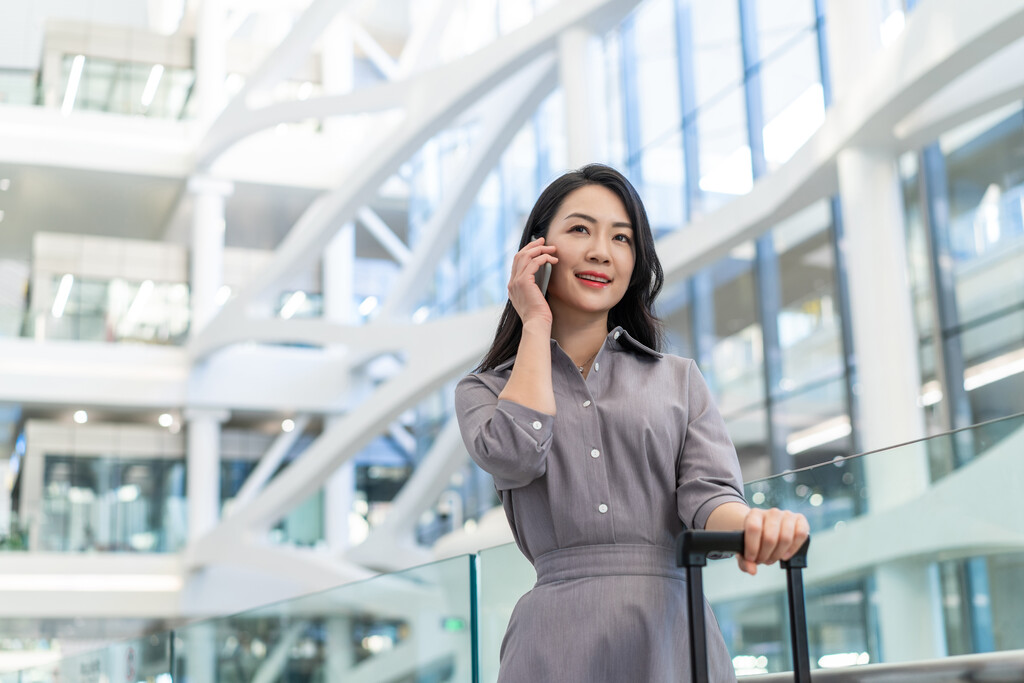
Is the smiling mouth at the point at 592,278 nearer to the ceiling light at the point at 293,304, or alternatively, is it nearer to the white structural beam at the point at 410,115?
the white structural beam at the point at 410,115

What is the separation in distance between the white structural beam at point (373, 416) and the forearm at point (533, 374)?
10.4m

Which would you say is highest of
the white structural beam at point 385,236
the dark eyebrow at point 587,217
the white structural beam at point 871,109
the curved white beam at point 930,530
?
the white structural beam at point 385,236

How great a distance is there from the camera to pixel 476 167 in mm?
16203

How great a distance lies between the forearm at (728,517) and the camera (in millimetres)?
1815

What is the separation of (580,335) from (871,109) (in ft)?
22.7

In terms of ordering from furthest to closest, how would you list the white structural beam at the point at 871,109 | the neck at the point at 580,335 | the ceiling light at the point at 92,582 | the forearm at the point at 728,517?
the ceiling light at the point at 92,582
the white structural beam at the point at 871,109
the neck at the point at 580,335
the forearm at the point at 728,517

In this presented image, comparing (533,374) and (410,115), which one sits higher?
(410,115)

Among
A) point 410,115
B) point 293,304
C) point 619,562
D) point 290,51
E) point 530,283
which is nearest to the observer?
point 619,562

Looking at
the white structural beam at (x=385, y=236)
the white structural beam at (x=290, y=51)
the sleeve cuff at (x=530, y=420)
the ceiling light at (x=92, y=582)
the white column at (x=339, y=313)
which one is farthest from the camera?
the white structural beam at (x=385, y=236)

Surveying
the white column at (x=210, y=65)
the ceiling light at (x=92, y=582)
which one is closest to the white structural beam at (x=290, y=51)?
the white column at (x=210, y=65)

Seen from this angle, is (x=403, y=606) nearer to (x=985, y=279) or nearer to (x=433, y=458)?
(x=985, y=279)

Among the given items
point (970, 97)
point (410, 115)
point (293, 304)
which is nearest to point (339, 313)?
point (293, 304)

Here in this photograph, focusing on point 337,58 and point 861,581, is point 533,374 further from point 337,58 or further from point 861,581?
point 337,58

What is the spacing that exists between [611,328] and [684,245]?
882 centimetres
